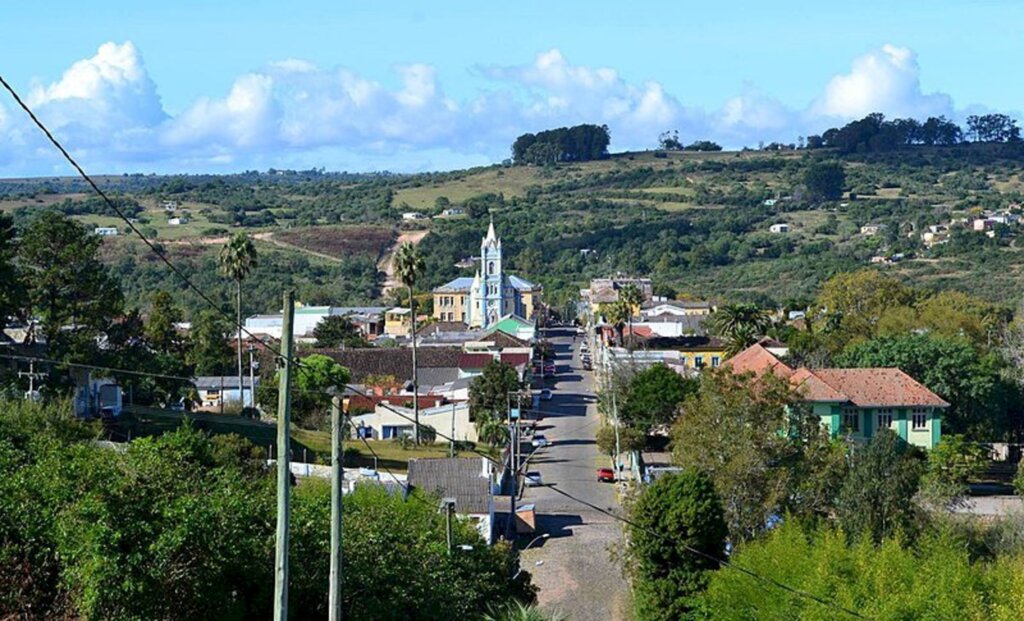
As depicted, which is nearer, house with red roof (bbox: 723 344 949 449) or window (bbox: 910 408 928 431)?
house with red roof (bbox: 723 344 949 449)

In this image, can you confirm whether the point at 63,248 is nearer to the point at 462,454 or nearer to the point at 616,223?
the point at 462,454

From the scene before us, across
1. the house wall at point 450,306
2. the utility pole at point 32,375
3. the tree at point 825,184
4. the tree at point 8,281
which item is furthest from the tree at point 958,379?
the tree at point 825,184

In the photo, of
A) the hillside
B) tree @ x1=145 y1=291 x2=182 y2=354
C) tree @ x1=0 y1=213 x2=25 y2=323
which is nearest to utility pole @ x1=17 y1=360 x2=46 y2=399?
tree @ x1=0 y1=213 x2=25 y2=323

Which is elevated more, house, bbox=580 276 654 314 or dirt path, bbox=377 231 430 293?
dirt path, bbox=377 231 430 293

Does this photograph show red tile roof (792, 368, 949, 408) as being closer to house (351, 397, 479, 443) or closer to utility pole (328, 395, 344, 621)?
house (351, 397, 479, 443)

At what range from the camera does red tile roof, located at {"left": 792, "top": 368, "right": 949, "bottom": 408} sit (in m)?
53.7

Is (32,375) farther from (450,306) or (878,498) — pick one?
(450,306)

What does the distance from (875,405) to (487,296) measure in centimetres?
6142

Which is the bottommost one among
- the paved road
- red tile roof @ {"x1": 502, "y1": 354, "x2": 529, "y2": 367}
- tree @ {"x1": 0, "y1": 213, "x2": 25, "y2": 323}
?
the paved road

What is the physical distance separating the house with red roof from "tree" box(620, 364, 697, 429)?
541cm

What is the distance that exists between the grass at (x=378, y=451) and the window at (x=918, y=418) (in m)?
15.7

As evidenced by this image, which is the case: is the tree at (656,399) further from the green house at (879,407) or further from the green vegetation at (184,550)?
the green vegetation at (184,550)

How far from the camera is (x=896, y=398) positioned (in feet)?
179

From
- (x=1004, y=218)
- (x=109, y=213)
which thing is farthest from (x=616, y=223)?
(x=109, y=213)
